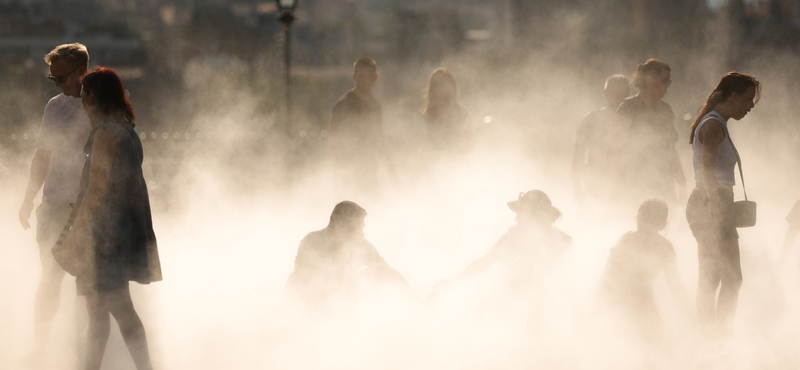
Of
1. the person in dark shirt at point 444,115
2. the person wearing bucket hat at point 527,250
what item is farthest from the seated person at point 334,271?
the person in dark shirt at point 444,115

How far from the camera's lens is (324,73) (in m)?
72.2

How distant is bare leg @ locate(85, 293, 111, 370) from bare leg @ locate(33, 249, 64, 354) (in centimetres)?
75

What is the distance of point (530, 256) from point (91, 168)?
2.37 meters

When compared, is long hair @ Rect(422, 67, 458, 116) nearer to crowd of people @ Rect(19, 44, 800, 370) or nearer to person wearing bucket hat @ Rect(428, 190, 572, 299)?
crowd of people @ Rect(19, 44, 800, 370)

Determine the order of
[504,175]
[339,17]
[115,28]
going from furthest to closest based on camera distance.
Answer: [339,17]
[115,28]
[504,175]

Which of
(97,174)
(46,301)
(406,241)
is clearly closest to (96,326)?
(97,174)

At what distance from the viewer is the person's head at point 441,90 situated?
6570mm

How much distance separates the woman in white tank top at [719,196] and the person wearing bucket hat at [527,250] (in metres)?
0.72

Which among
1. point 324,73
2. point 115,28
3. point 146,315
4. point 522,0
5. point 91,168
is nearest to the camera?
point 91,168

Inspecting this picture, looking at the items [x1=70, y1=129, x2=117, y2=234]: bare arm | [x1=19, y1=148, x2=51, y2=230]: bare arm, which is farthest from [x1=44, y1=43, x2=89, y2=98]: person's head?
[x1=70, y1=129, x2=117, y2=234]: bare arm

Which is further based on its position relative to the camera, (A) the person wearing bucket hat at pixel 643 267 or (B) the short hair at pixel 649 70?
(B) the short hair at pixel 649 70

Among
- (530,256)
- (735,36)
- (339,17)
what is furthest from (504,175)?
(339,17)

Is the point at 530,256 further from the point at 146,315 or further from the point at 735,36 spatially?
the point at 735,36

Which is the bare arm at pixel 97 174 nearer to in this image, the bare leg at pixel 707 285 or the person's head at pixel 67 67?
the person's head at pixel 67 67
